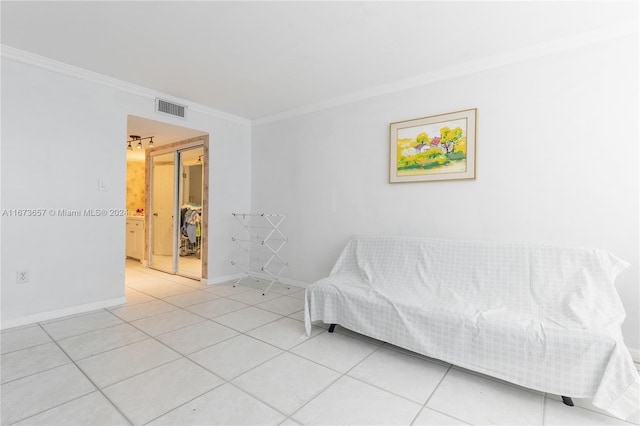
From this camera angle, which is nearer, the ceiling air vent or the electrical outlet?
the electrical outlet

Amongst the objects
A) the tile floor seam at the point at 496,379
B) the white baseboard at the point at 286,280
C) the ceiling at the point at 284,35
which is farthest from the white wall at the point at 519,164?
the tile floor seam at the point at 496,379

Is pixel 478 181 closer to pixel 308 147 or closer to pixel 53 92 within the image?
pixel 308 147

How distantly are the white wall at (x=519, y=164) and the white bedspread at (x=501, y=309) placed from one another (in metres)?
0.30

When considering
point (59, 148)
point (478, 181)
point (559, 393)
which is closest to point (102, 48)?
point (59, 148)

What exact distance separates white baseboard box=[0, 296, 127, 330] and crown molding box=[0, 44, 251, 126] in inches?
87.6

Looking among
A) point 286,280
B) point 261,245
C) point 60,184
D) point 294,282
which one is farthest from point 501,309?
point 60,184

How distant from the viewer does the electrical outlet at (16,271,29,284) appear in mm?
2752

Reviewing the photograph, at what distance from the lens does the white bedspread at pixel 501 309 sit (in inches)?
65.6

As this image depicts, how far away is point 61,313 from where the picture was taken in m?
3.00

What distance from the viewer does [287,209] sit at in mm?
4293

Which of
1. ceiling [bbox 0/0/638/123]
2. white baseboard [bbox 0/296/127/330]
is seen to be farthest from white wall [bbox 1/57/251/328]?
ceiling [bbox 0/0/638/123]

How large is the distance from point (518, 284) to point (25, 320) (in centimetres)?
409

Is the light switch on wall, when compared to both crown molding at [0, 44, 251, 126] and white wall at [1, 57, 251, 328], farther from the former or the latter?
crown molding at [0, 44, 251, 126]

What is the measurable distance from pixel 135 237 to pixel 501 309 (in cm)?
623
